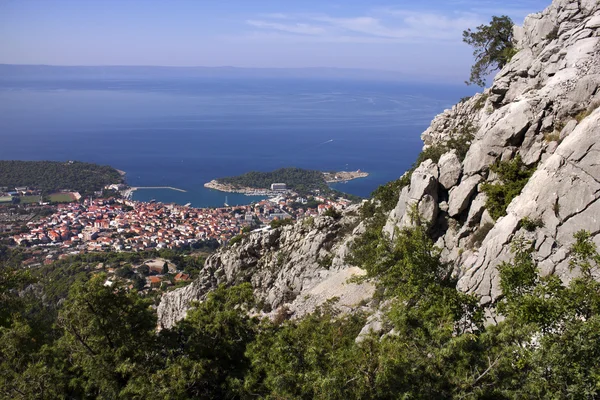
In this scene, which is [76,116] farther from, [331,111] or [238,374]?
[238,374]

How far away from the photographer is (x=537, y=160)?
1273 cm

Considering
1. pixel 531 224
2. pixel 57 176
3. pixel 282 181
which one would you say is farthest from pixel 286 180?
pixel 531 224

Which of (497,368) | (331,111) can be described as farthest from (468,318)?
(331,111)

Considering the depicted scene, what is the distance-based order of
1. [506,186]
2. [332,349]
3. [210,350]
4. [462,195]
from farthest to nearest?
[462,195] < [506,186] < [210,350] < [332,349]

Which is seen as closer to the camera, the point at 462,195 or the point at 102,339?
the point at 102,339

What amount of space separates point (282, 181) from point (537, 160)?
73.5 meters

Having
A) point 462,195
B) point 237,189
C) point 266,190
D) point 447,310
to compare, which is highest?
point 462,195

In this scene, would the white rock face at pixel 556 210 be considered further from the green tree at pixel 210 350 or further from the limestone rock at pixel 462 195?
the green tree at pixel 210 350

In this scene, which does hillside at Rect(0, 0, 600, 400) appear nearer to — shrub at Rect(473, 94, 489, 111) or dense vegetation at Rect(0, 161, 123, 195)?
shrub at Rect(473, 94, 489, 111)

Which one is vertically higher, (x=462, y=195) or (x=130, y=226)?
(x=462, y=195)

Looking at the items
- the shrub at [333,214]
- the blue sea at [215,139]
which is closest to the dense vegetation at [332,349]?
the shrub at [333,214]

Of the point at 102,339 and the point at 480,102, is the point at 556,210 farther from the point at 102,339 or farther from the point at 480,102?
the point at 480,102

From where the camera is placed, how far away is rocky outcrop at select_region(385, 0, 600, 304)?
10.1m

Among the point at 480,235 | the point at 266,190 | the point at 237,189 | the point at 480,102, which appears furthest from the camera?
the point at 237,189
